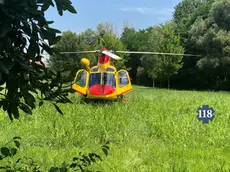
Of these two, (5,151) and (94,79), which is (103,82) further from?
(5,151)

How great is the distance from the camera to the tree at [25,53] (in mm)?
866

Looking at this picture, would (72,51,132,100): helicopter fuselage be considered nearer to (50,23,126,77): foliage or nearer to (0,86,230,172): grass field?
(0,86,230,172): grass field

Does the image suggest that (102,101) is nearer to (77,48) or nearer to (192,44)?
(192,44)

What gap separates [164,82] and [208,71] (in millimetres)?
6377

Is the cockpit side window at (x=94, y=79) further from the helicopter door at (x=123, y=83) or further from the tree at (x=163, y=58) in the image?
the tree at (x=163, y=58)

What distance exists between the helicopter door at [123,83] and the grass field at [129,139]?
413 centimetres


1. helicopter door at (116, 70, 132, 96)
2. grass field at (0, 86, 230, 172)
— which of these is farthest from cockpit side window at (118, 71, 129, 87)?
grass field at (0, 86, 230, 172)

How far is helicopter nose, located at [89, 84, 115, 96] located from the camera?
10.7 metres

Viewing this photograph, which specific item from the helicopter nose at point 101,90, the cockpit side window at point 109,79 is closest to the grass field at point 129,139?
the helicopter nose at point 101,90

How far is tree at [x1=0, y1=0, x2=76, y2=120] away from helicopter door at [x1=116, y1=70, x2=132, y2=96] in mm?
10132

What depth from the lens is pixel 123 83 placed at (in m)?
11.5

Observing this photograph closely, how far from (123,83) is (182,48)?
17.0 m

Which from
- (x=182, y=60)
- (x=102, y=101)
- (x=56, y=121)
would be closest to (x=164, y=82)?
(x=182, y=60)

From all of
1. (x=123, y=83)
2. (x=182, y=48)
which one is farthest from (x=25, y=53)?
(x=182, y=48)
